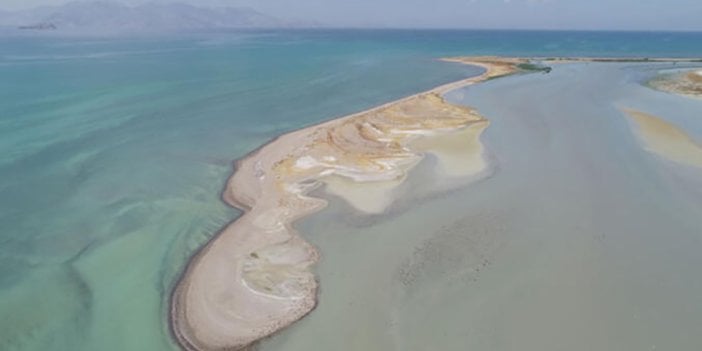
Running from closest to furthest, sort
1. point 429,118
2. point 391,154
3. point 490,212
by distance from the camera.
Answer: point 490,212
point 391,154
point 429,118

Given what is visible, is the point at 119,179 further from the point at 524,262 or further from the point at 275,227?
the point at 524,262

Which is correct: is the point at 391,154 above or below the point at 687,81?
below

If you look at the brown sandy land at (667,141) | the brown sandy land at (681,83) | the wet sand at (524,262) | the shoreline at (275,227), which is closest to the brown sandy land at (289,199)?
the shoreline at (275,227)

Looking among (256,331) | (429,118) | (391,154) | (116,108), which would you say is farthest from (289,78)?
(256,331)

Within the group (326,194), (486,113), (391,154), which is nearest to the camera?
(326,194)

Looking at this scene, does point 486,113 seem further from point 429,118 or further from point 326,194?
point 326,194

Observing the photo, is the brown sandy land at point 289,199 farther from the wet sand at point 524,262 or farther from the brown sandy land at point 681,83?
the brown sandy land at point 681,83

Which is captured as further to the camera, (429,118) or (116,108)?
(116,108)
